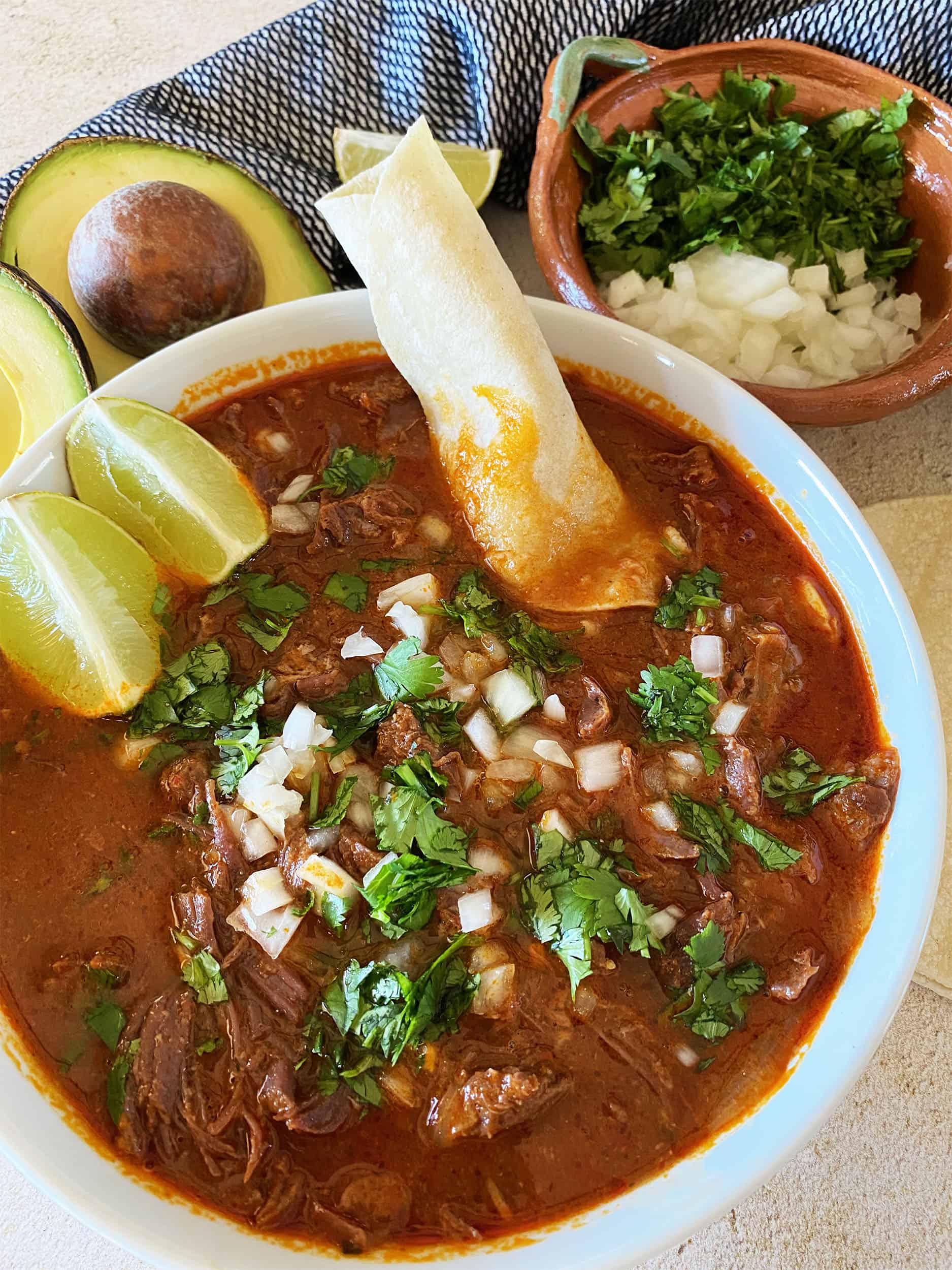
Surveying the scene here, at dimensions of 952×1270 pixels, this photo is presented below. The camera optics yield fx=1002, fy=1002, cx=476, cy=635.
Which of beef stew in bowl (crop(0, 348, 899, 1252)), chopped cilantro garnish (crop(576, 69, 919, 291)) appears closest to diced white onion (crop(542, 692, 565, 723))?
beef stew in bowl (crop(0, 348, 899, 1252))

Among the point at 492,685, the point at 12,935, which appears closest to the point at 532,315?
the point at 492,685

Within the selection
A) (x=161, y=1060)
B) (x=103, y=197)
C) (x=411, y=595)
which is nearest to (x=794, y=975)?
(x=411, y=595)

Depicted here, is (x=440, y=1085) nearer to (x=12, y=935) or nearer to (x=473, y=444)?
(x=12, y=935)

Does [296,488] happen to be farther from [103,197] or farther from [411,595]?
[103,197]

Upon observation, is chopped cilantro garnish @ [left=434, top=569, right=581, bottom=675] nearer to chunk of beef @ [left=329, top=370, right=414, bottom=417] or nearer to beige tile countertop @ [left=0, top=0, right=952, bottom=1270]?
chunk of beef @ [left=329, top=370, right=414, bottom=417]

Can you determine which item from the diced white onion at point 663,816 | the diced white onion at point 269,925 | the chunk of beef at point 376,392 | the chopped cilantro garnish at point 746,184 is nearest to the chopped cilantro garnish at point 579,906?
the diced white onion at point 663,816

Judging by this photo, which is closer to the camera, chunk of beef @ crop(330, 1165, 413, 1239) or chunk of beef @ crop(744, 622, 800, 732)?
chunk of beef @ crop(330, 1165, 413, 1239)
